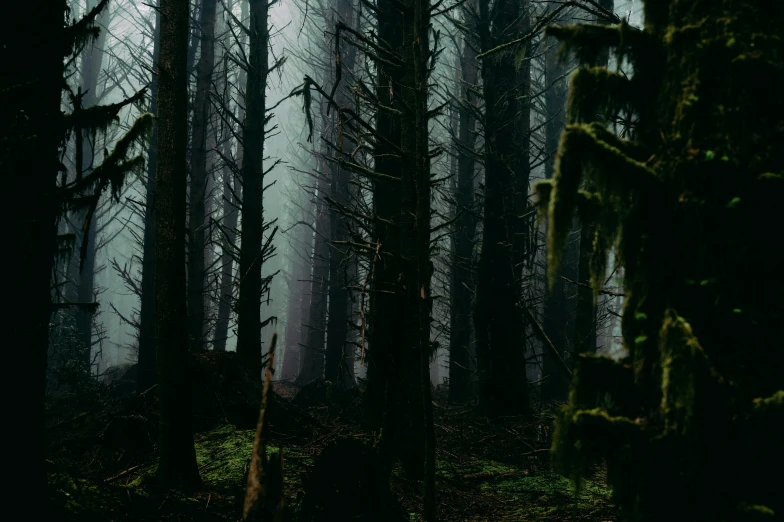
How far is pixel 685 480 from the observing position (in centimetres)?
218

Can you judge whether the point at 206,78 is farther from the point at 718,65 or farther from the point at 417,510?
the point at 718,65

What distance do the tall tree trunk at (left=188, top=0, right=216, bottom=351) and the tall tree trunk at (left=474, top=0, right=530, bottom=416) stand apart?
18.8 ft

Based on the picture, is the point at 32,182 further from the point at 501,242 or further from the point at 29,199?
the point at 501,242

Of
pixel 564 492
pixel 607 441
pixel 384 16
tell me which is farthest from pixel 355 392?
pixel 607 441

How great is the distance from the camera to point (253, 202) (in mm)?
10625

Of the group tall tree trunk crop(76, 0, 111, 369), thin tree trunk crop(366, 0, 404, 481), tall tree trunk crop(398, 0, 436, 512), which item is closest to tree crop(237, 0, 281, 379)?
thin tree trunk crop(366, 0, 404, 481)

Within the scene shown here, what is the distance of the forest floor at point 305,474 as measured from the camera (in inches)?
171

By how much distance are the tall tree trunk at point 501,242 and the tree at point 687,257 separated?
5.91 metres

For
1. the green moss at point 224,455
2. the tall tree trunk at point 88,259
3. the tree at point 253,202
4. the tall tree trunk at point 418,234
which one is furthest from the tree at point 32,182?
the tall tree trunk at point 88,259

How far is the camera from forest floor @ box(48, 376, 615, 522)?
435 centimetres

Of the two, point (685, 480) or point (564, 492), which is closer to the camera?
point (685, 480)

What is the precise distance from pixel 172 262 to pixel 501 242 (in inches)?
204

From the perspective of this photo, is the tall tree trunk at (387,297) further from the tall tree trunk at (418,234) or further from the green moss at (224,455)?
the green moss at (224,455)

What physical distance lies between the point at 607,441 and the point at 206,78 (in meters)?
12.9
